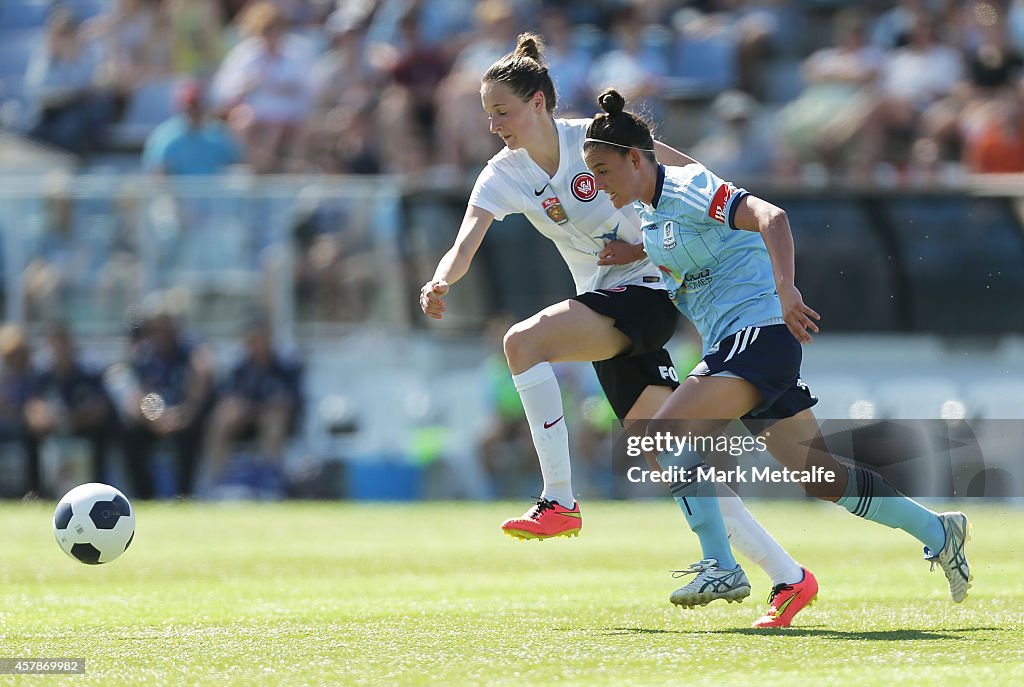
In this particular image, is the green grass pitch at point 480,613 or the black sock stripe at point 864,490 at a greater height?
the black sock stripe at point 864,490

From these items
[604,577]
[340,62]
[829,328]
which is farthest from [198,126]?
[604,577]

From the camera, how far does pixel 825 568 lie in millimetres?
9406

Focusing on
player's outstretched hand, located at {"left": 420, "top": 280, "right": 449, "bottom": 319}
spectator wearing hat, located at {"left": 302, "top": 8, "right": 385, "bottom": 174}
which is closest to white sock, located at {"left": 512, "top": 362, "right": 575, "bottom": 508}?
player's outstretched hand, located at {"left": 420, "top": 280, "right": 449, "bottom": 319}

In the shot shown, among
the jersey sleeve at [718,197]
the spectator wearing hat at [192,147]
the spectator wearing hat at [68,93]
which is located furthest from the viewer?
the spectator wearing hat at [68,93]

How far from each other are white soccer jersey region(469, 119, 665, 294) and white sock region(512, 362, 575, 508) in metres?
0.52

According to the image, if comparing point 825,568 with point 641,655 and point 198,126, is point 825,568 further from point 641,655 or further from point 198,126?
point 198,126

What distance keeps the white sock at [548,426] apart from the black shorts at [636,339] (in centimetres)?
23

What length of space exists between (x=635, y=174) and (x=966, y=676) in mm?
2396

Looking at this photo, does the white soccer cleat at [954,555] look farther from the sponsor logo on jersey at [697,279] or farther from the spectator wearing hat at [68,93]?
the spectator wearing hat at [68,93]

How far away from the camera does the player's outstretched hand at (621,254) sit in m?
6.86

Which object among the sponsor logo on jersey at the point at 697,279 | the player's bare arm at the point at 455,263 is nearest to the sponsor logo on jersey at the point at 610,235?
the player's bare arm at the point at 455,263

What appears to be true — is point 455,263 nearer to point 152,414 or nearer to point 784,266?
point 784,266

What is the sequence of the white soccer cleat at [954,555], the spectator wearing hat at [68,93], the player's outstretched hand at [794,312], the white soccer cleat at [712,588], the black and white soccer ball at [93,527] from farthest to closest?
the spectator wearing hat at [68,93], the black and white soccer ball at [93,527], the white soccer cleat at [954,555], the white soccer cleat at [712,588], the player's outstretched hand at [794,312]

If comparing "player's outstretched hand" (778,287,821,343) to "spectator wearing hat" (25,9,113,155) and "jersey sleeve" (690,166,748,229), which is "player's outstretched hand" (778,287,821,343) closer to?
"jersey sleeve" (690,166,748,229)
